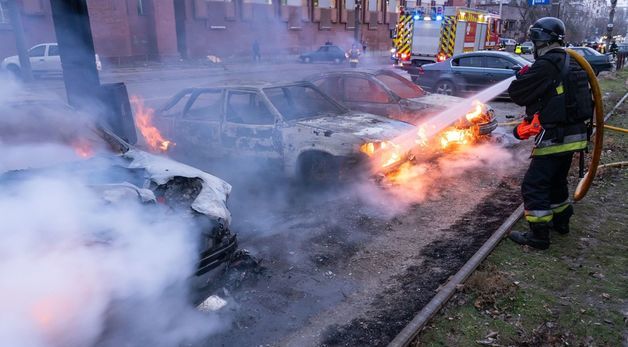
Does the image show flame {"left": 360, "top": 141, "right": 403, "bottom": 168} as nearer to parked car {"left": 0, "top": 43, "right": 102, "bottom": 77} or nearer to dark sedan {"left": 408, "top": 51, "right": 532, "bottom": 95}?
dark sedan {"left": 408, "top": 51, "right": 532, "bottom": 95}

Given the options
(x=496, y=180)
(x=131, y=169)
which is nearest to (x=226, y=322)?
(x=131, y=169)

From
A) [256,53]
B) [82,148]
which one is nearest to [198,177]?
[82,148]

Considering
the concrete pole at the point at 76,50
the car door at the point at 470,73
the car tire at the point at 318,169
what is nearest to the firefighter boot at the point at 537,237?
the car tire at the point at 318,169

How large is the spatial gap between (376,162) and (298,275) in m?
2.12

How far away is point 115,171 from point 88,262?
4.54 feet

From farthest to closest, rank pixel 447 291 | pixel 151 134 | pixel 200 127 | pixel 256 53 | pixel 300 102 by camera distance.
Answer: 1. pixel 256 53
2. pixel 151 134
3. pixel 300 102
4. pixel 200 127
5. pixel 447 291

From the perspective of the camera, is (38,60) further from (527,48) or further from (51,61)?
(527,48)

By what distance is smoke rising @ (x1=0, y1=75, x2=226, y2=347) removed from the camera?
2.51 meters

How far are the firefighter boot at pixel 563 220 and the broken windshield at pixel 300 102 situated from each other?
3.27 m

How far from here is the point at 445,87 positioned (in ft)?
45.5

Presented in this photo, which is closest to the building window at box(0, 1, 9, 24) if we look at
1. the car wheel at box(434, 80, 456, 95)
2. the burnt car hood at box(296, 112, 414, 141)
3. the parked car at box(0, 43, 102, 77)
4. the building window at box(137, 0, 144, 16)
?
the parked car at box(0, 43, 102, 77)

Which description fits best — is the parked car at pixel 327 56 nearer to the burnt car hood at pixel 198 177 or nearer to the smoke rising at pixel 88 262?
the burnt car hood at pixel 198 177

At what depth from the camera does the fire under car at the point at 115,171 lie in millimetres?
3359

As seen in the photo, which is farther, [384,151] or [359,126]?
[359,126]
